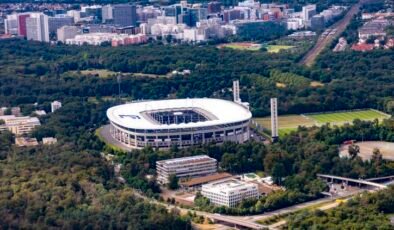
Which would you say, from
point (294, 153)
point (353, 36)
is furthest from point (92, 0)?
point (294, 153)

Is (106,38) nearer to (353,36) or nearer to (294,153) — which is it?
(353,36)

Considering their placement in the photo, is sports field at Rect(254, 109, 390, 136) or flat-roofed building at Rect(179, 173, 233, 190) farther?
sports field at Rect(254, 109, 390, 136)

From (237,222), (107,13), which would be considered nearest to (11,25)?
(107,13)

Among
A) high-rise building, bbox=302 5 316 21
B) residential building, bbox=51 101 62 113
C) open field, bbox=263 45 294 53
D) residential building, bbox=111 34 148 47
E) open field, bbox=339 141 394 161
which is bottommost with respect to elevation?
open field, bbox=339 141 394 161

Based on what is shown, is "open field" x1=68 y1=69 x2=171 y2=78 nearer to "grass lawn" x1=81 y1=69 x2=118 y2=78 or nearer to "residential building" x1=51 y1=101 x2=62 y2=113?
"grass lawn" x1=81 y1=69 x2=118 y2=78

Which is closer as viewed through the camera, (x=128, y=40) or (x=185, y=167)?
(x=185, y=167)

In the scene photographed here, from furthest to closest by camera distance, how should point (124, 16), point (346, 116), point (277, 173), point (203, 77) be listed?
point (124, 16) → point (203, 77) → point (346, 116) → point (277, 173)

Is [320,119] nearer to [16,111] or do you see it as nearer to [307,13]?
[16,111]

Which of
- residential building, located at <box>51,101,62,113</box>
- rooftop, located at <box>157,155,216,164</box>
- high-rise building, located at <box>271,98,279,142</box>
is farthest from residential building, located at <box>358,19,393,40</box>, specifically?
rooftop, located at <box>157,155,216,164</box>
